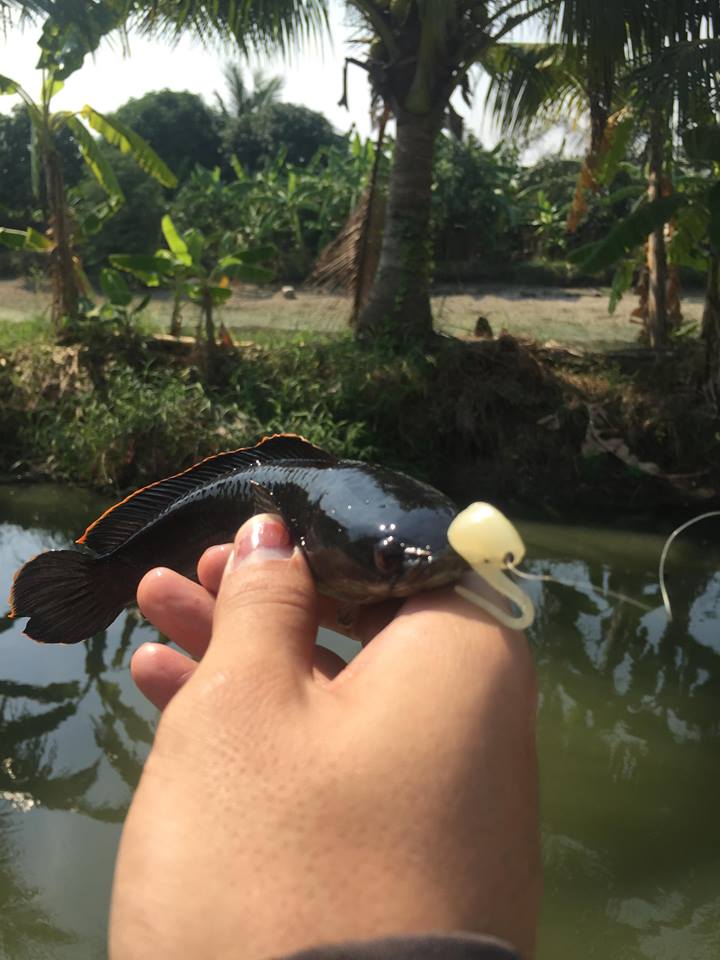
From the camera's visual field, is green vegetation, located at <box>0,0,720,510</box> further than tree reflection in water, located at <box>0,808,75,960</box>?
Yes

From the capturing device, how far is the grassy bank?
23.7 feet

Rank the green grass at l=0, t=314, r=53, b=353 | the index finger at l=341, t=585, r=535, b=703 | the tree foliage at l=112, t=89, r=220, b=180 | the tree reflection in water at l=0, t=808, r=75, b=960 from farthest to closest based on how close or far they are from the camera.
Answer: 1. the tree foliage at l=112, t=89, r=220, b=180
2. the green grass at l=0, t=314, r=53, b=353
3. the tree reflection in water at l=0, t=808, r=75, b=960
4. the index finger at l=341, t=585, r=535, b=703

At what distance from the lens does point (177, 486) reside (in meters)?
2.10

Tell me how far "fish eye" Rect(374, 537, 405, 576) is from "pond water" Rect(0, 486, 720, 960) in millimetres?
2113

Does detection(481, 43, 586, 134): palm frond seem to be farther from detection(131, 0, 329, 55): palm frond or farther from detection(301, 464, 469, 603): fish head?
detection(301, 464, 469, 603): fish head

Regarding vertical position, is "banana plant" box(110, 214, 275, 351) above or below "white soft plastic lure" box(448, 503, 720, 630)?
above

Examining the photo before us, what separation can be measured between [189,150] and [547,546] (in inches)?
1030

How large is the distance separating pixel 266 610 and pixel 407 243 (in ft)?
24.7

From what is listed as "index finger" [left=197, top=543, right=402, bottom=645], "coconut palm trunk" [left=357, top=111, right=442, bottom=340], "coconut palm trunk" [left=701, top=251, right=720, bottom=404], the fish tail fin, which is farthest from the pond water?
"coconut palm trunk" [left=357, top=111, right=442, bottom=340]

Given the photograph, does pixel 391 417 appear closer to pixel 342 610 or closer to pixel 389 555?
pixel 342 610

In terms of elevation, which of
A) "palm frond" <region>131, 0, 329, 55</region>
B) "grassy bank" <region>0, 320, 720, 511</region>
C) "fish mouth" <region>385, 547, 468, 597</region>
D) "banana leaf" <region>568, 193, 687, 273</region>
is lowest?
"grassy bank" <region>0, 320, 720, 511</region>

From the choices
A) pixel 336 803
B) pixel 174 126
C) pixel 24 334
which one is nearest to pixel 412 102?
pixel 24 334

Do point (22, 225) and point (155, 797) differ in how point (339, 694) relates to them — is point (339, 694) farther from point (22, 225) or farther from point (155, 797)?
point (22, 225)

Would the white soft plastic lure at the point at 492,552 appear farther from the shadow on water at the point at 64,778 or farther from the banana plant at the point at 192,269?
the banana plant at the point at 192,269
